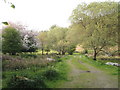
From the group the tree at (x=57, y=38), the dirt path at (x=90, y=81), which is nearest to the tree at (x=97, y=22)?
the dirt path at (x=90, y=81)

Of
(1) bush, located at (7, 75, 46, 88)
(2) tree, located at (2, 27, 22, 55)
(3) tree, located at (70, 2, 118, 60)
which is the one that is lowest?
(1) bush, located at (7, 75, 46, 88)

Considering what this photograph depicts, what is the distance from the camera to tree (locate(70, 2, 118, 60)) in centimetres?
1689

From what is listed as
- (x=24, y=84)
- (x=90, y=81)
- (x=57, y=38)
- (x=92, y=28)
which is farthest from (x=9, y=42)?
(x=57, y=38)

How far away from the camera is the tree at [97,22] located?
16891 mm

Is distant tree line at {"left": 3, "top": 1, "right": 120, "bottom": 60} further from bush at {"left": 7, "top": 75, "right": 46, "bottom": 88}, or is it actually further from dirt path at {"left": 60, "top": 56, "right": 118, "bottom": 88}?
bush at {"left": 7, "top": 75, "right": 46, "bottom": 88}

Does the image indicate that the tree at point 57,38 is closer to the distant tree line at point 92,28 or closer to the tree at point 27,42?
the tree at point 27,42

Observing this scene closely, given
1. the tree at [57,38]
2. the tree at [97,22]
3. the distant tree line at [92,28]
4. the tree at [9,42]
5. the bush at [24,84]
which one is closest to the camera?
the bush at [24,84]

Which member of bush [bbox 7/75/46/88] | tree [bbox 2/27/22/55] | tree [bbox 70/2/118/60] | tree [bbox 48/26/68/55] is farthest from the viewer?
tree [bbox 48/26/68/55]

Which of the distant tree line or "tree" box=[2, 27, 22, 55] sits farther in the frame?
the distant tree line

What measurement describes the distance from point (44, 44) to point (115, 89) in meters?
29.0

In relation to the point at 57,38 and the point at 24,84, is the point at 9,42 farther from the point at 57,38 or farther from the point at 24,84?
the point at 57,38

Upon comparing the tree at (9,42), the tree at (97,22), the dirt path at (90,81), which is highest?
the tree at (97,22)

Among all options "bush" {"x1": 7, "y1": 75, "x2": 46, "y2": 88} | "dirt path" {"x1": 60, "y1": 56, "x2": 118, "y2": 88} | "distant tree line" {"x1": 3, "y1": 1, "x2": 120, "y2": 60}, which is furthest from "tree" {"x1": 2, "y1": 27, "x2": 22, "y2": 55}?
"bush" {"x1": 7, "y1": 75, "x2": 46, "y2": 88}

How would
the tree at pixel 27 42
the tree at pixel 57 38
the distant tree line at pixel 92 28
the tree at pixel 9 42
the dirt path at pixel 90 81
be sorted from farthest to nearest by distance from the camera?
the tree at pixel 57 38, the tree at pixel 27 42, the distant tree line at pixel 92 28, the tree at pixel 9 42, the dirt path at pixel 90 81
